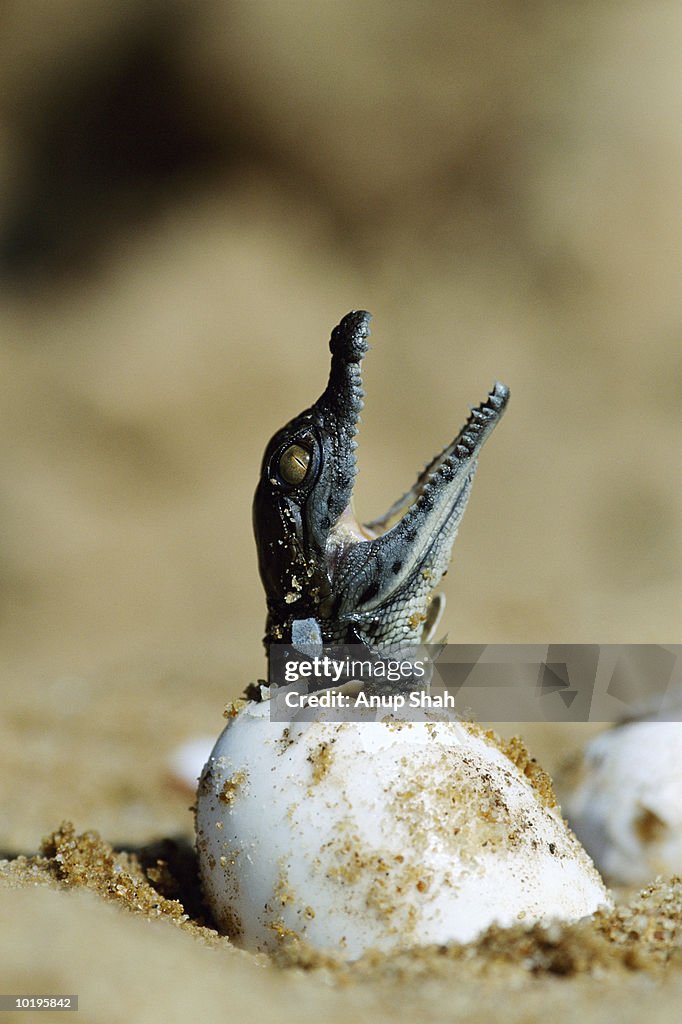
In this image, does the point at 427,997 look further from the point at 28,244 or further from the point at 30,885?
the point at 28,244

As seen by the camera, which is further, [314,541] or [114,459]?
[114,459]

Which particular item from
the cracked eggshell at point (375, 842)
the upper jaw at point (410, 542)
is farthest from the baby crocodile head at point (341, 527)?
the cracked eggshell at point (375, 842)

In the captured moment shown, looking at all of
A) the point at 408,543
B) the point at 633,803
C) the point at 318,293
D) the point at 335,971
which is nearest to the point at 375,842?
the point at 335,971

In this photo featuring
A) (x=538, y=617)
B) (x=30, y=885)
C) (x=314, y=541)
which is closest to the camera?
(x=30, y=885)

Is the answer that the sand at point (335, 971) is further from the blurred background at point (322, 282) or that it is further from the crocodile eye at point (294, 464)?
the blurred background at point (322, 282)

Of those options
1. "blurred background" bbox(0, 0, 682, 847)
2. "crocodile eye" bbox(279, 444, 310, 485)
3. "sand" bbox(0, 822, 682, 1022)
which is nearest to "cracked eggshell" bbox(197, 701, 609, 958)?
"sand" bbox(0, 822, 682, 1022)

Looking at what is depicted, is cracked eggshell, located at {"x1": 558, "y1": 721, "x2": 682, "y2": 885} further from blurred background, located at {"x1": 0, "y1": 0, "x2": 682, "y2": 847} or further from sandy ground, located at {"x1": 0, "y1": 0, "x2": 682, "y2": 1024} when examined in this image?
blurred background, located at {"x1": 0, "y1": 0, "x2": 682, "y2": 847}

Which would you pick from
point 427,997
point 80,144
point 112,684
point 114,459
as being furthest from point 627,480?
point 427,997

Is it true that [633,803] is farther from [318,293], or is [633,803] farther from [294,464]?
[318,293]
